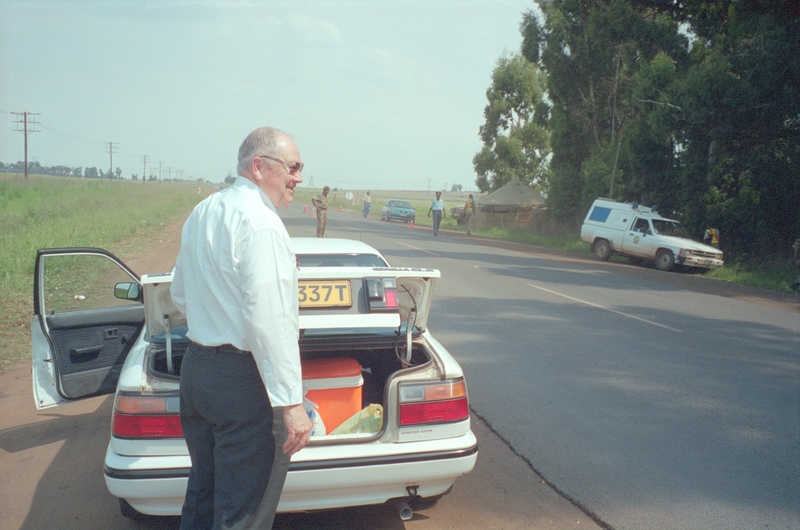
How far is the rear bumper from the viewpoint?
9.80 ft

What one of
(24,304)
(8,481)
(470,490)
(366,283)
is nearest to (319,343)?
(366,283)

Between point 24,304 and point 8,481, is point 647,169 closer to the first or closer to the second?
point 24,304

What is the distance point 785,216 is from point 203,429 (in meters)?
Answer: 22.6

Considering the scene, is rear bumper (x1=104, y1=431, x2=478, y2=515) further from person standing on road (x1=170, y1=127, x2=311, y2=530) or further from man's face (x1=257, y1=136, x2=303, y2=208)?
man's face (x1=257, y1=136, x2=303, y2=208)

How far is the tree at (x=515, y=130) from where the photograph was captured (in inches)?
1719

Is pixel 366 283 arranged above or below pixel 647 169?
below

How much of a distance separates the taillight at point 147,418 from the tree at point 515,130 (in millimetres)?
42520

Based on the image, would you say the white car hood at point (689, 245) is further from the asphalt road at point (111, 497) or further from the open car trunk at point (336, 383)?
the open car trunk at point (336, 383)

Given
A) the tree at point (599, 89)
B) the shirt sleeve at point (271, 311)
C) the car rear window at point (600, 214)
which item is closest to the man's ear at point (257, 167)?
the shirt sleeve at point (271, 311)

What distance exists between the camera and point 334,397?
11.5 feet

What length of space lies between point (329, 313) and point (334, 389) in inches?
16.6

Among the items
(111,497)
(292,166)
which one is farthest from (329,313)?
(111,497)

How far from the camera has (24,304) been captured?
29.5 ft

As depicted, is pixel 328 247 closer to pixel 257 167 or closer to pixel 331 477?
pixel 331 477
